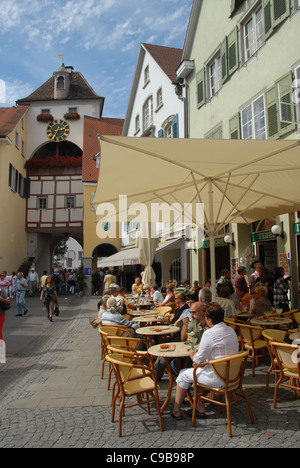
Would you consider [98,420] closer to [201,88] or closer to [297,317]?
[297,317]

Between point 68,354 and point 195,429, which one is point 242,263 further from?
point 195,429

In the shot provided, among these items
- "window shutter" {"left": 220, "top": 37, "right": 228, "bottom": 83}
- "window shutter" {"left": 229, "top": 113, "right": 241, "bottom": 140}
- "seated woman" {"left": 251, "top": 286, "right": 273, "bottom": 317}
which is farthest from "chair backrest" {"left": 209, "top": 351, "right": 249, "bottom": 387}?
"window shutter" {"left": 220, "top": 37, "right": 228, "bottom": 83}

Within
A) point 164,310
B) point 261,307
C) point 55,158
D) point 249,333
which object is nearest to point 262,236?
point 164,310

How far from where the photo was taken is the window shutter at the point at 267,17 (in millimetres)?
9758

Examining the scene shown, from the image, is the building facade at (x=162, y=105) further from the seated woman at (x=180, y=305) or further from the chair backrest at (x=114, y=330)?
the chair backrest at (x=114, y=330)

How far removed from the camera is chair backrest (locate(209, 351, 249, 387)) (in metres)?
3.69

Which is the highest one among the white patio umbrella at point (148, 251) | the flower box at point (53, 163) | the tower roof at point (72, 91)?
the tower roof at point (72, 91)

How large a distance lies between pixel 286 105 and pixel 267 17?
2.68 m

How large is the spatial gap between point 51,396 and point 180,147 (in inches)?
141

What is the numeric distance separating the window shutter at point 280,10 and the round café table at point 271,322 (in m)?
7.28

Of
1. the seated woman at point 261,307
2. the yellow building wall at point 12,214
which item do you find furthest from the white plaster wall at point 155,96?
the seated woman at point 261,307

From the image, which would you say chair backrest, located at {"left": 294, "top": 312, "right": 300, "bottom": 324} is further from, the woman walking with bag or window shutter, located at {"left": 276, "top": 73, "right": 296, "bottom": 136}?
the woman walking with bag

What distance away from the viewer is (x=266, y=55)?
10070 mm

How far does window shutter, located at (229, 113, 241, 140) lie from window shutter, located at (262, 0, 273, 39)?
2357mm
